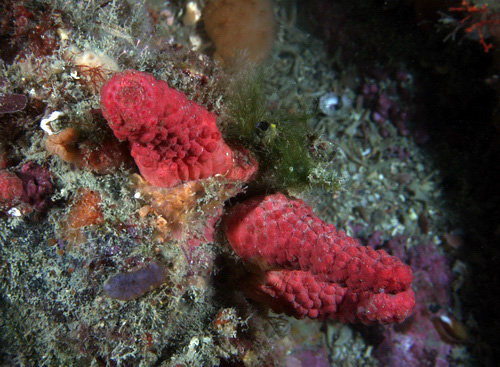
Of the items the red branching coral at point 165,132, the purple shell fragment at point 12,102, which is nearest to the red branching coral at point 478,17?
the red branching coral at point 165,132

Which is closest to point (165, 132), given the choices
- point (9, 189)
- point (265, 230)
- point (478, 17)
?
point (265, 230)

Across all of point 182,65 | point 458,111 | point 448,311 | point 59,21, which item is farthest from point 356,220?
point 59,21

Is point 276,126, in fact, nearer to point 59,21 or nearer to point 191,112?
point 191,112

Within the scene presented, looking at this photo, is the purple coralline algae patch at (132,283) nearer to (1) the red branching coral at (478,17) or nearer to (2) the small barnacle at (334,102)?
(2) the small barnacle at (334,102)

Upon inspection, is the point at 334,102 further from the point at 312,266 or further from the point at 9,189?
the point at 9,189

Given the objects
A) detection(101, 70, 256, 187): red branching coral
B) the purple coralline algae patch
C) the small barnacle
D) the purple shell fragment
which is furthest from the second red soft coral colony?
the small barnacle

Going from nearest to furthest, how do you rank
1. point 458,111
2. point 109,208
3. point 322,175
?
point 109,208, point 322,175, point 458,111

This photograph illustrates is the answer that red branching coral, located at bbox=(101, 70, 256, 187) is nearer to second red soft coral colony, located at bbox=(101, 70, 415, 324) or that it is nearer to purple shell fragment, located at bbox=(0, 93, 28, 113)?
second red soft coral colony, located at bbox=(101, 70, 415, 324)
